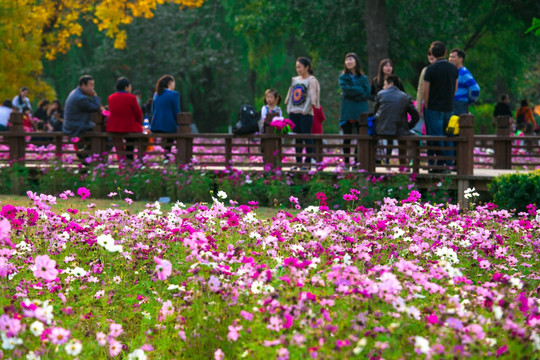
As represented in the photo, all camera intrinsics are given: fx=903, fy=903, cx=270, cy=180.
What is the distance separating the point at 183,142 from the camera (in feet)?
55.9

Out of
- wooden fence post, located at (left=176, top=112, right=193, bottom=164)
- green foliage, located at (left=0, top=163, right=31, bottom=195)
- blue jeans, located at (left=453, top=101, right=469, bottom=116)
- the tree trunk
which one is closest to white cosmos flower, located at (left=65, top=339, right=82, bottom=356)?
blue jeans, located at (left=453, top=101, right=469, bottom=116)

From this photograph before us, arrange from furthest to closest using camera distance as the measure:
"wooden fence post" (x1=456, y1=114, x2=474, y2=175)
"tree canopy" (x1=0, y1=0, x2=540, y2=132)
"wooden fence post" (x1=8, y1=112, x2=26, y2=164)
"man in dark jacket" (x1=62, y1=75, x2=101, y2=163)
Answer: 1. "tree canopy" (x1=0, y1=0, x2=540, y2=132)
2. "wooden fence post" (x1=8, y1=112, x2=26, y2=164)
3. "man in dark jacket" (x1=62, y1=75, x2=101, y2=163)
4. "wooden fence post" (x1=456, y1=114, x2=474, y2=175)

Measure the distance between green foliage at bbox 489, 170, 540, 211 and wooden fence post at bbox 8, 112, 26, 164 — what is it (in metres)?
10.1

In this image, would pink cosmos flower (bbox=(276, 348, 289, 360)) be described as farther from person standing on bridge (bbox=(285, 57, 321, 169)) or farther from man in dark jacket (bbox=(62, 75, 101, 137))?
man in dark jacket (bbox=(62, 75, 101, 137))

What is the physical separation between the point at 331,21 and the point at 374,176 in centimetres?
1423

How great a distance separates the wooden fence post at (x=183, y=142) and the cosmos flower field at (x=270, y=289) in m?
7.65

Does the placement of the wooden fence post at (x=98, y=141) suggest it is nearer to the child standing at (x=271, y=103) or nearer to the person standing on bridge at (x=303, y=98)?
the child standing at (x=271, y=103)

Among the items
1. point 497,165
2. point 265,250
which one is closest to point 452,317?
point 265,250

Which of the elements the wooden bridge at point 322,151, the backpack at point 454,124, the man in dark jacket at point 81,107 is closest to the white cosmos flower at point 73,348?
the wooden bridge at point 322,151

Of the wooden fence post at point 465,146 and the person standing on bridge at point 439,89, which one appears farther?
the wooden fence post at point 465,146

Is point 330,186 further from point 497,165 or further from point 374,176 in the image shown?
point 497,165

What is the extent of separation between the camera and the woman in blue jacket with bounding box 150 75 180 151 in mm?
17156

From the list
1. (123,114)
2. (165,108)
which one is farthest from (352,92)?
(123,114)

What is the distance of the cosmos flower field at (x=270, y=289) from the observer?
4.77m
